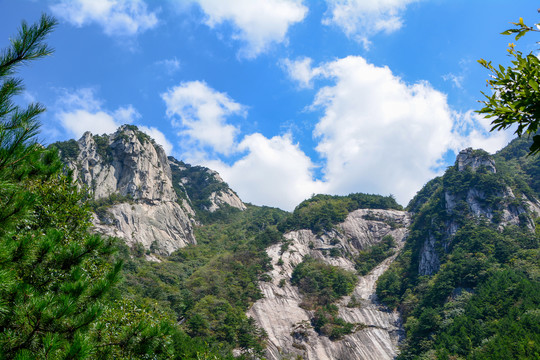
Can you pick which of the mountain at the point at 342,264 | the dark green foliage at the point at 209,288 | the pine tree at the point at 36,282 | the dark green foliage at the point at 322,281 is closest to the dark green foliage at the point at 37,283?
the pine tree at the point at 36,282

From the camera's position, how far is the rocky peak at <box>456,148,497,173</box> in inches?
2896

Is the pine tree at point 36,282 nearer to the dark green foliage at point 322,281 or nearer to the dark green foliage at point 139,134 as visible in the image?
the dark green foliage at point 322,281

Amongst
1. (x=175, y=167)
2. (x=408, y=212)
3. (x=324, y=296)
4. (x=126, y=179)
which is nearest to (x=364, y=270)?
(x=324, y=296)

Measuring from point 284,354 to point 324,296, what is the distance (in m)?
14.6

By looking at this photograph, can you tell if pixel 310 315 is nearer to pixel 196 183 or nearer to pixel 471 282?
pixel 471 282

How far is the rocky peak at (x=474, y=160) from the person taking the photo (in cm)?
7356

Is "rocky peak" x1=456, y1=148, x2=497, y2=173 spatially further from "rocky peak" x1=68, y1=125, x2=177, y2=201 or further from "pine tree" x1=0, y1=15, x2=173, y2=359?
"pine tree" x1=0, y1=15, x2=173, y2=359

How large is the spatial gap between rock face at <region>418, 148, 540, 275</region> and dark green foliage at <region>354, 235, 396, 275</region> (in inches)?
Result: 444

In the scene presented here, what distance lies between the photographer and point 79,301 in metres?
5.22

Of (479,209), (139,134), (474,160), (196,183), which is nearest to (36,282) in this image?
(479,209)

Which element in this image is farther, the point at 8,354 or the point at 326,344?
the point at 326,344

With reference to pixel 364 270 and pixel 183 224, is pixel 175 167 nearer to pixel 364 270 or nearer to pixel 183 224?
pixel 183 224

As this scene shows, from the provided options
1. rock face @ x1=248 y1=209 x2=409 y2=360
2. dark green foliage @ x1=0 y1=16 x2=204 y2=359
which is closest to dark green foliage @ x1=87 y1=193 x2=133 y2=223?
rock face @ x1=248 y1=209 x2=409 y2=360

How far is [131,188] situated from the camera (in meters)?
79.8
